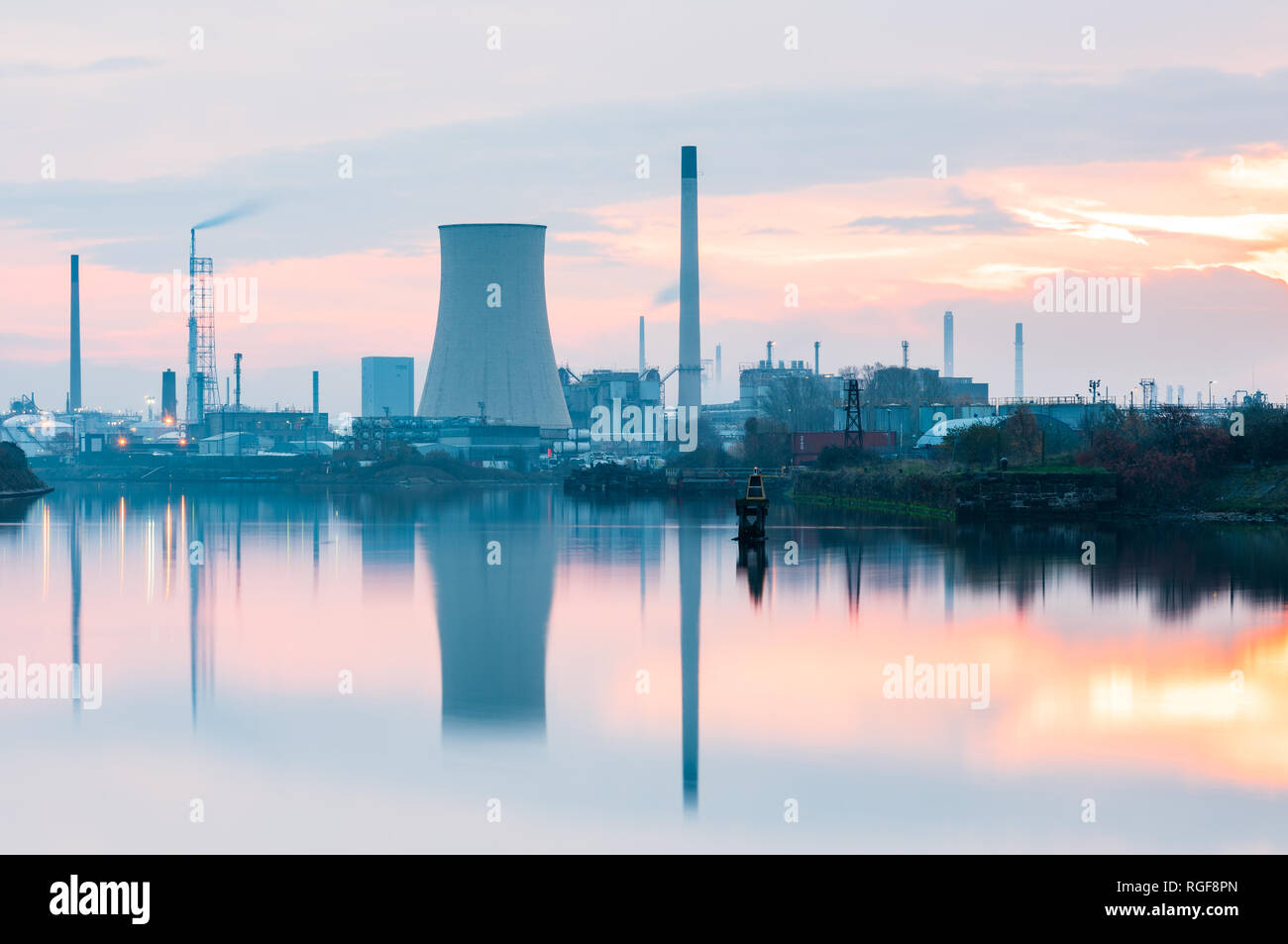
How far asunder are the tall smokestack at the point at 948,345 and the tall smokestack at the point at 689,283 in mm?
39646

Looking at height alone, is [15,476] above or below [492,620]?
above

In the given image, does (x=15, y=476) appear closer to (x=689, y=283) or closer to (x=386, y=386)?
(x=689, y=283)

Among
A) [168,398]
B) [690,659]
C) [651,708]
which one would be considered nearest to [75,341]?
[168,398]

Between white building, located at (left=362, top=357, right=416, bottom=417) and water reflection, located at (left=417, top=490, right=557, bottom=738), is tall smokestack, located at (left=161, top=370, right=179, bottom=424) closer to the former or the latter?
white building, located at (left=362, top=357, right=416, bottom=417)

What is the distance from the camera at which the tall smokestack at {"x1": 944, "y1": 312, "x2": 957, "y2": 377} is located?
9475cm

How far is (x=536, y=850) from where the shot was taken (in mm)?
6414

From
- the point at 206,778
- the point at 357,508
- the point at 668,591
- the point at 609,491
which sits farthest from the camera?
the point at 609,491

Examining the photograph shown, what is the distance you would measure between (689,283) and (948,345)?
4378cm

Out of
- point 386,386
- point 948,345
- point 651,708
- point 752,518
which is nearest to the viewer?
point 651,708

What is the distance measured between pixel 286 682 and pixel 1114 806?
246 inches

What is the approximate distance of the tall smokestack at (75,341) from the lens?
72.9 m

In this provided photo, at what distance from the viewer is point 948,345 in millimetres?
94750

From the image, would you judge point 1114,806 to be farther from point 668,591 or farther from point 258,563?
point 258,563
